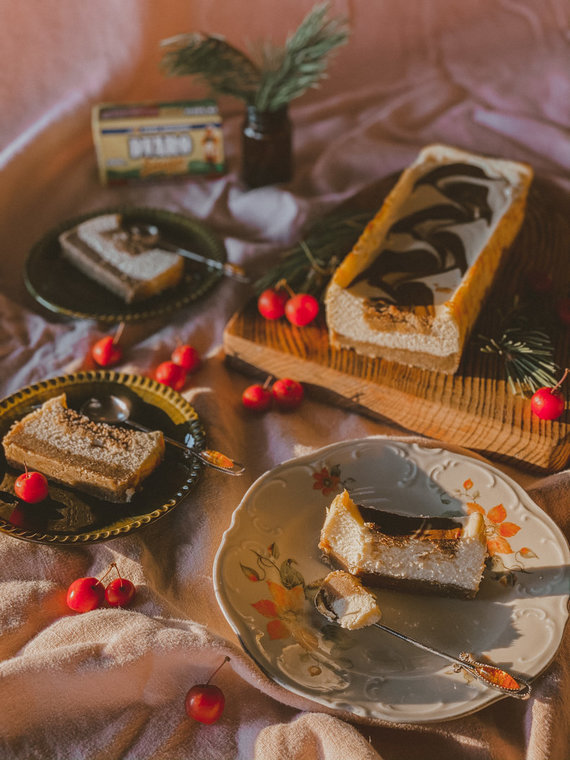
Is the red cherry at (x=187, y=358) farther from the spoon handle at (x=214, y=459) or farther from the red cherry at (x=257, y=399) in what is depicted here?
the spoon handle at (x=214, y=459)

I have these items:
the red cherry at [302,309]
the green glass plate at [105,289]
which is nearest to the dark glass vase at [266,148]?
the green glass plate at [105,289]

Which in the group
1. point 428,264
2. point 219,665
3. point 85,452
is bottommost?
point 219,665

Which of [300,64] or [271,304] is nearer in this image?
[271,304]

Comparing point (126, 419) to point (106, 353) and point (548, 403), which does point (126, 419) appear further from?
point (548, 403)

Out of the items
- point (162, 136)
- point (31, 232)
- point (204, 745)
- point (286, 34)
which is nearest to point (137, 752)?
point (204, 745)

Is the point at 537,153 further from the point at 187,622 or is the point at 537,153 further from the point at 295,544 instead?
the point at 187,622

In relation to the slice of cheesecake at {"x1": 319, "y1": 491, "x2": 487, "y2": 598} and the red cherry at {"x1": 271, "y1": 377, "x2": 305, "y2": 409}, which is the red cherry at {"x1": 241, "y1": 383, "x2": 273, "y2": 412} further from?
the slice of cheesecake at {"x1": 319, "y1": 491, "x2": 487, "y2": 598}

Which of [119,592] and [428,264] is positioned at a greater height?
[428,264]

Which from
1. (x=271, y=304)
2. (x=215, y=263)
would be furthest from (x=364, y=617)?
(x=215, y=263)
